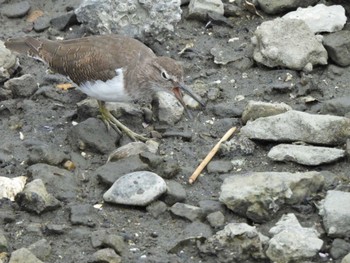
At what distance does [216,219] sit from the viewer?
6.74 m

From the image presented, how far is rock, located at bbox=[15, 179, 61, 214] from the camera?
22.5 feet

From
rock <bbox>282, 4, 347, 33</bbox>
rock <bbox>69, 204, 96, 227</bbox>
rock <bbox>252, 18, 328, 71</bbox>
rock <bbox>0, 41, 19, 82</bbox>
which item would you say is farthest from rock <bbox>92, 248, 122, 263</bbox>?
rock <bbox>282, 4, 347, 33</bbox>

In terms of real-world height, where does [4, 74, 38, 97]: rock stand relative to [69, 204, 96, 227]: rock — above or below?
below

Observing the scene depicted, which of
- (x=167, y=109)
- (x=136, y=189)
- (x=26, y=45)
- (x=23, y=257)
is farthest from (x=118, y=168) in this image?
(x=26, y=45)

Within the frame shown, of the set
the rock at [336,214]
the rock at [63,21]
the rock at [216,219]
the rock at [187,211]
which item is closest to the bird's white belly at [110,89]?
the rock at [187,211]

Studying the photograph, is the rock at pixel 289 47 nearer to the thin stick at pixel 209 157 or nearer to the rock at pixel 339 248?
the thin stick at pixel 209 157

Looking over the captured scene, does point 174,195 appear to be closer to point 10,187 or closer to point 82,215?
point 82,215

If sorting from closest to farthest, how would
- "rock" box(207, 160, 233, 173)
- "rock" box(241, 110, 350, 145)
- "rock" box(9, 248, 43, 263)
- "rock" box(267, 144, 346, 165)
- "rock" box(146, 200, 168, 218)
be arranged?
"rock" box(9, 248, 43, 263) → "rock" box(146, 200, 168, 218) → "rock" box(267, 144, 346, 165) → "rock" box(207, 160, 233, 173) → "rock" box(241, 110, 350, 145)

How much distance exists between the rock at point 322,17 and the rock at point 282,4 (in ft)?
0.39

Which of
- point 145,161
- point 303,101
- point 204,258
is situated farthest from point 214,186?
point 303,101

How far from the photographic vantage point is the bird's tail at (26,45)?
27.9 feet

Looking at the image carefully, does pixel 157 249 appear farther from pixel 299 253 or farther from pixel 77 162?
pixel 77 162

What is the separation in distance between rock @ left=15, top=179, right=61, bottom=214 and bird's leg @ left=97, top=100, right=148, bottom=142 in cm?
132

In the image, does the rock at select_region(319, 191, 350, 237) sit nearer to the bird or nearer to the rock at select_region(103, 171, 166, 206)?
the rock at select_region(103, 171, 166, 206)
